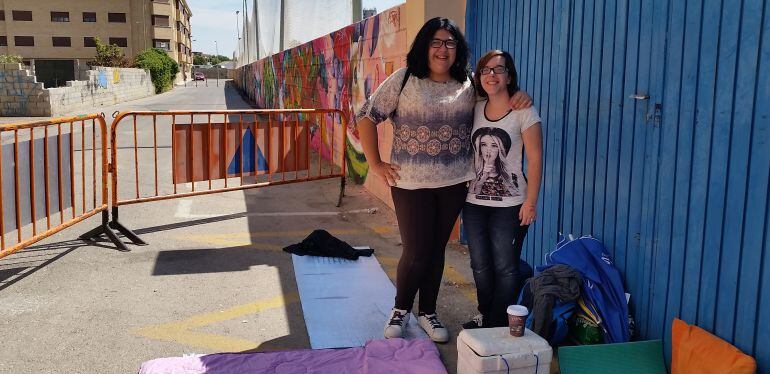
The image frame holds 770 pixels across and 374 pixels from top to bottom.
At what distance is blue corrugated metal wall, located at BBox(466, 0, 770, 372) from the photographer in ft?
8.85

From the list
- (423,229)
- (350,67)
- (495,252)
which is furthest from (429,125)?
(350,67)

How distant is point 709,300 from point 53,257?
5.20 metres

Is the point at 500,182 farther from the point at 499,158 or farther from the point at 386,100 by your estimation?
the point at 386,100

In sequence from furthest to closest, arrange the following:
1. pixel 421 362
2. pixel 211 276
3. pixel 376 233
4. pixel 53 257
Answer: pixel 376 233
pixel 53 257
pixel 211 276
pixel 421 362

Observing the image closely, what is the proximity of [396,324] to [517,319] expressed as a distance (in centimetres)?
100

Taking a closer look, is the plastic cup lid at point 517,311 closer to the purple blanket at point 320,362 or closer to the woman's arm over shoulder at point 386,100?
the purple blanket at point 320,362

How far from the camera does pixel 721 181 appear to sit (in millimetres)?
2848

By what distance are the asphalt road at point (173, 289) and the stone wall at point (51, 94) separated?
1988cm

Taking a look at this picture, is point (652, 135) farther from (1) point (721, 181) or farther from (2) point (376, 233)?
(2) point (376, 233)

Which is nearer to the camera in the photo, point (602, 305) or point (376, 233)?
point (602, 305)

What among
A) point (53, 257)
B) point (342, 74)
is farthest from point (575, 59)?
point (342, 74)

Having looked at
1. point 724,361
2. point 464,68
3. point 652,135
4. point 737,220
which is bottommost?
point 724,361

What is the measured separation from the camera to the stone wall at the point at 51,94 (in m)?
24.3

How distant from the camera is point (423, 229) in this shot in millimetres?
3787
